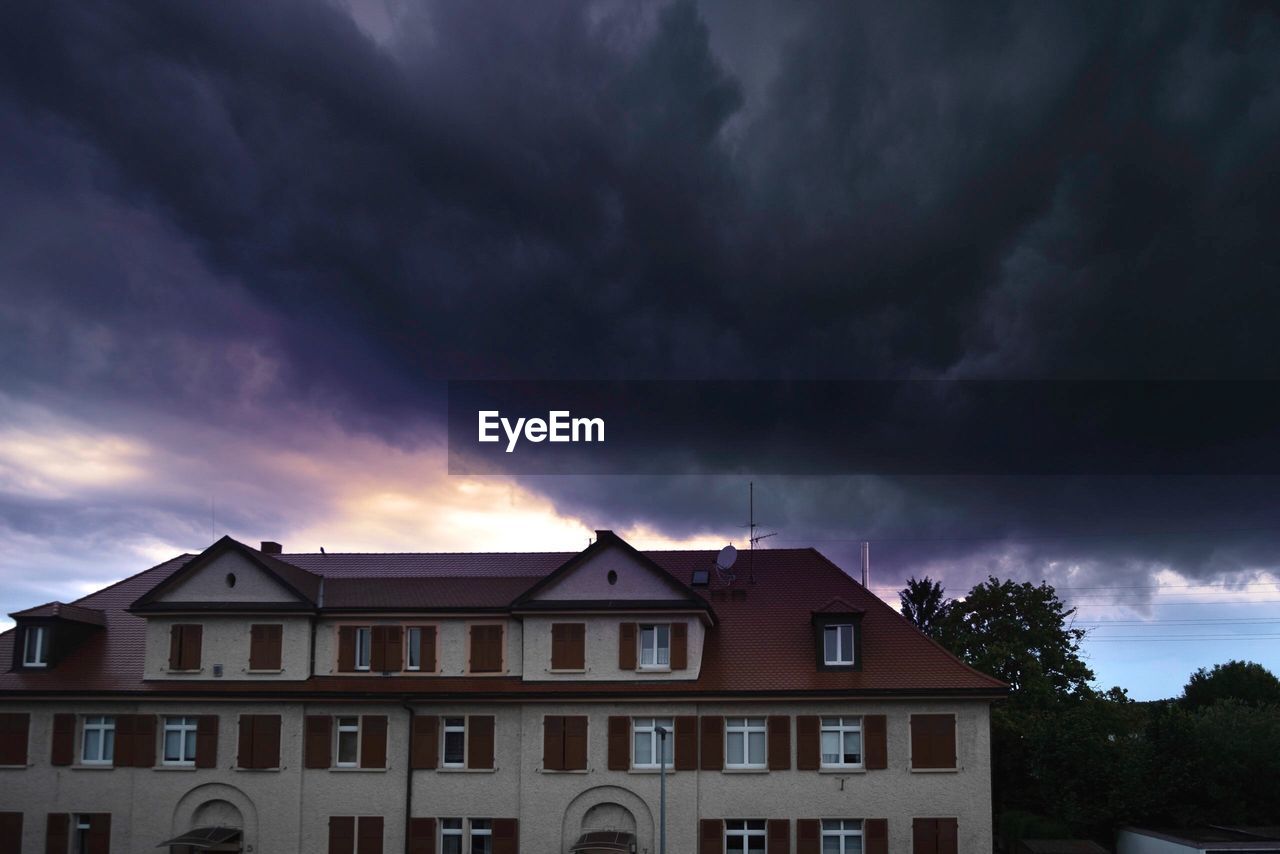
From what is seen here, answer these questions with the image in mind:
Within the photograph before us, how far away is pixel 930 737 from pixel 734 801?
6.72m

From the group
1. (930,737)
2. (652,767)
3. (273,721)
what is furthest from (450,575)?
(930,737)

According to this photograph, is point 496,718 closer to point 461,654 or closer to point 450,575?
point 461,654

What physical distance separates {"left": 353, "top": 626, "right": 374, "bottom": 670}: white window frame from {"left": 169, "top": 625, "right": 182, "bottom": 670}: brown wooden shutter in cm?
Answer: 622

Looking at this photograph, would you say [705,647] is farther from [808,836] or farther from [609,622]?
[808,836]

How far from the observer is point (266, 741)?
133 ft

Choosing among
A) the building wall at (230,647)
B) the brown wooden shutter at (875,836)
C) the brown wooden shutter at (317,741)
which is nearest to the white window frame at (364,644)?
the building wall at (230,647)

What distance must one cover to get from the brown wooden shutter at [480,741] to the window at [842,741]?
11153mm

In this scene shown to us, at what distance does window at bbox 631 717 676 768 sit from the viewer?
130 ft

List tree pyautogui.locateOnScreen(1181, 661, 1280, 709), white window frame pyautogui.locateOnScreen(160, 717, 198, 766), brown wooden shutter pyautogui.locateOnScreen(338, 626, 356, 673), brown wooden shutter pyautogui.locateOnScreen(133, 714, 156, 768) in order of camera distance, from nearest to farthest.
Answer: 1. brown wooden shutter pyautogui.locateOnScreen(133, 714, 156, 768)
2. white window frame pyautogui.locateOnScreen(160, 717, 198, 766)
3. brown wooden shutter pyautogui.locateOnScreen(338, 626, 356, 673)
4. tree pyautogui.locateOnScreen(1181, 661, 1280, 709)

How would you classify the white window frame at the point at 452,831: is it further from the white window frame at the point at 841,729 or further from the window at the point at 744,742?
the white window frame at the point at 841,729

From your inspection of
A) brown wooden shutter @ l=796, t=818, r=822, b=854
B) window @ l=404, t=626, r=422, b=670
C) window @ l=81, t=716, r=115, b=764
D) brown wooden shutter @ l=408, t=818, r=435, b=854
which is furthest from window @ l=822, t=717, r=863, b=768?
window @ l=81, t=716, r=115, b=764

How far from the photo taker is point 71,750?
41094mm

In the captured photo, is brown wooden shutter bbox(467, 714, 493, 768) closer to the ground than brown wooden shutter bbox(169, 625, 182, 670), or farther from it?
closer to the ground

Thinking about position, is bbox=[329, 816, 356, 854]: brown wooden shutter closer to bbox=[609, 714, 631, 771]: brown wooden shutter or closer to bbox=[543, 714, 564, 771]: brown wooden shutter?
bbox=[543, 714, 564, 771]: brown wooden shutter
